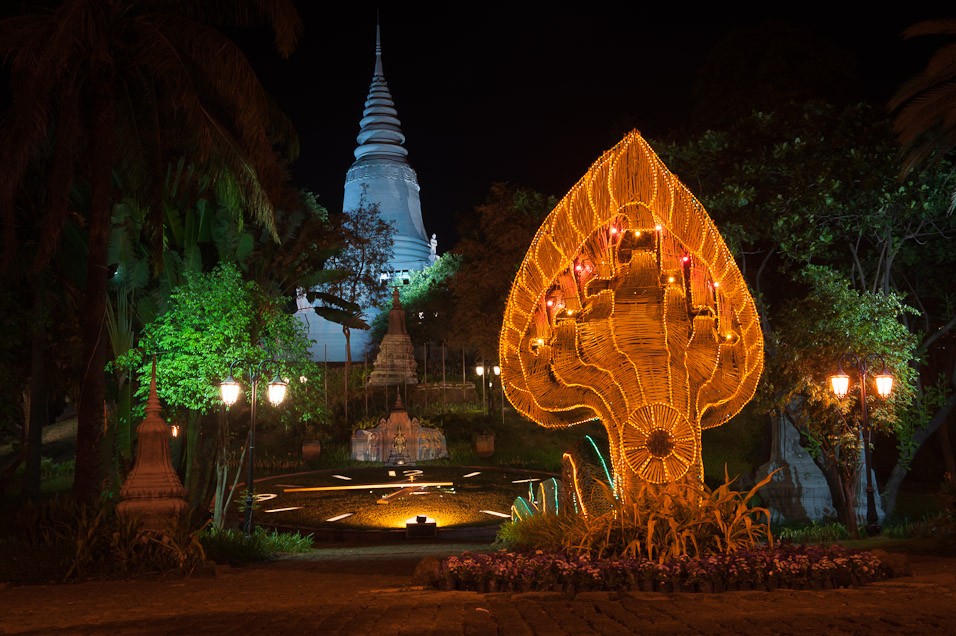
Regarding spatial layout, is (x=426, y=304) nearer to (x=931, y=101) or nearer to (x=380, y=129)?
(x=380, y=129)

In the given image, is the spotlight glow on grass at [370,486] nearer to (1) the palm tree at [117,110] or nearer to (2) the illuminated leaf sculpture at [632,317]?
(1) the palm tree at [117,110]

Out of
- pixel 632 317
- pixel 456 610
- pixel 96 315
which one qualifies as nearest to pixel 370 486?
pixel 96 315

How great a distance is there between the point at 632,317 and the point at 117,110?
9255 mm

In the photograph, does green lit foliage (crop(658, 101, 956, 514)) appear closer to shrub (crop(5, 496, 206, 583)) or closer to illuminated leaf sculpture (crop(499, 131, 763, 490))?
illuminated leaf sculpture (crop(499, 131, 763, 490))

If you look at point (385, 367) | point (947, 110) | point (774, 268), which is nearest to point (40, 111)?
point (947, 110)

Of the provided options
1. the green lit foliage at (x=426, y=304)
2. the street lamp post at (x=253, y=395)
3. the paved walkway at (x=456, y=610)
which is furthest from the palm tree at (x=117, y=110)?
the green lit foliage at (x=426, y=304)

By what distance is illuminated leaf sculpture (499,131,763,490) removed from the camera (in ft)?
35.7

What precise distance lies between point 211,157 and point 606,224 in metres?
6.89

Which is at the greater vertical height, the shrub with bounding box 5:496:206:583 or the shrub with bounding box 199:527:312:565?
the shrub with bounding box 5:496:206:583

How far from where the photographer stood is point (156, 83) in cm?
1474

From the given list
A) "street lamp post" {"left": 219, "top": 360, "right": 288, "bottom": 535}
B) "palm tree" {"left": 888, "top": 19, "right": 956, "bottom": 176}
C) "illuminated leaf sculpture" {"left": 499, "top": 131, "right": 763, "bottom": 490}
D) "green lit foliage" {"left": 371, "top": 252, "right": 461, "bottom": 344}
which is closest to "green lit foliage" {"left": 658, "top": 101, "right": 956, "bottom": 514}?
"palm tree" {"left": 888, "top": 19, "right": 956, "bottom": 176}

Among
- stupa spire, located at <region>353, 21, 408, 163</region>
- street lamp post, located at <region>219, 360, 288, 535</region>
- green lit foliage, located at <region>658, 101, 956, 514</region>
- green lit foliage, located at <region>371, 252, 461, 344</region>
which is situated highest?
stupa spire, located at <region>353, 21, 408, 163</region>

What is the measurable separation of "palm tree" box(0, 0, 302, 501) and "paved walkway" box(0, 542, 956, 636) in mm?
4913

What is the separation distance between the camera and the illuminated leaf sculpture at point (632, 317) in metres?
10.9
